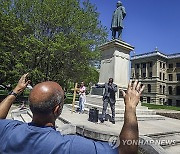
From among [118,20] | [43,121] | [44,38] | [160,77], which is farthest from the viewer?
[160,77]

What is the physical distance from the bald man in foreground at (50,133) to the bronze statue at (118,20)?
14.2 m

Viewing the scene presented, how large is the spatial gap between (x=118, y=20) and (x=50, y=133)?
49.1 ft

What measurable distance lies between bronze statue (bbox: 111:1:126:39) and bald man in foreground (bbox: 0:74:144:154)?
1423cm

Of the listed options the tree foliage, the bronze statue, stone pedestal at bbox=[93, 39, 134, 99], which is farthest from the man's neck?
the tree foliage

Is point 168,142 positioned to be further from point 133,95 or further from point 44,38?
point 44,38

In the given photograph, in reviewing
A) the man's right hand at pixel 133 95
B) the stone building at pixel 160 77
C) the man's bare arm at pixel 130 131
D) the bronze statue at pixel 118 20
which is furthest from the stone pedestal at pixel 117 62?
the stone building at pixel 160 77

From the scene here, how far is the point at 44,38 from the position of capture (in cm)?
2106

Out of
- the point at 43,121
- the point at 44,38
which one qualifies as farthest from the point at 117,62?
the point at 43,121

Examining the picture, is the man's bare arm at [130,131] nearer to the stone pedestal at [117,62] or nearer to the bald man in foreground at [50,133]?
the bald man in foreground at [50,133]

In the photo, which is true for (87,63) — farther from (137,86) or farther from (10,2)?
(137,86)

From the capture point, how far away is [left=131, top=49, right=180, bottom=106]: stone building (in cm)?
5838

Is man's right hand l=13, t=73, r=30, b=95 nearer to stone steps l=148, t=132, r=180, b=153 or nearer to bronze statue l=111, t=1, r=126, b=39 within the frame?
stone steps l=148, t=132, r=180, b=153

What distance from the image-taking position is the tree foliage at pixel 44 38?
20766 mm

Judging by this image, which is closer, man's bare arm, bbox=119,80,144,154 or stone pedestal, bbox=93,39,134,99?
man's bare arm, bbox=119,80,144,154
